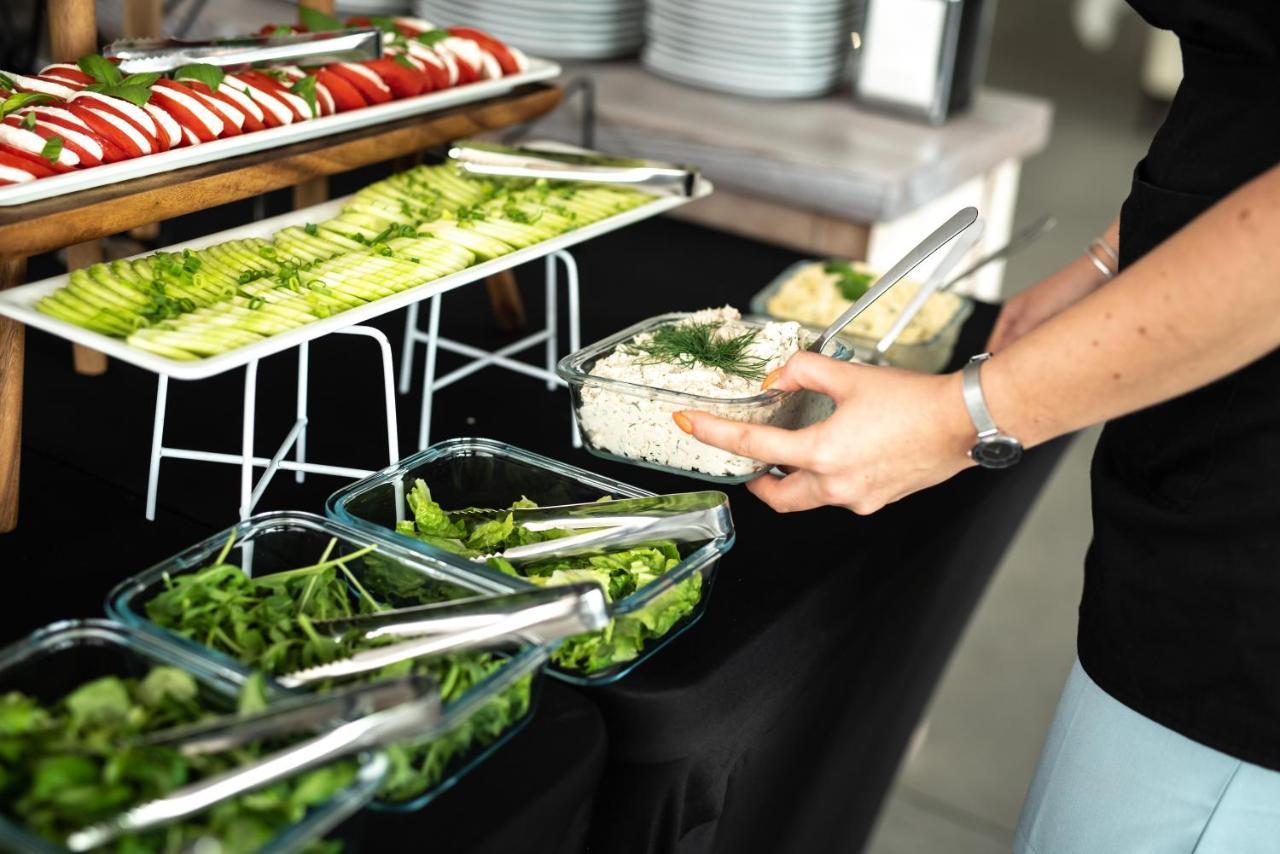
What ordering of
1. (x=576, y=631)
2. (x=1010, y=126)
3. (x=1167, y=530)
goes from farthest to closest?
(x=1010, y=126) → (x=1167, y=530) → (x=576, y=631)

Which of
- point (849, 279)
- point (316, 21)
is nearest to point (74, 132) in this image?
Result: point (316, 21)

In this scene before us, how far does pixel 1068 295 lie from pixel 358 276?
0.69 metres

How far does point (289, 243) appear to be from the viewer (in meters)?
1.23

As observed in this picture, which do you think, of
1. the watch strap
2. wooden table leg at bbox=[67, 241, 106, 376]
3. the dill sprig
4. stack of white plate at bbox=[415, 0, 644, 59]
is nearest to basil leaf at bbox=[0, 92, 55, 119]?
wooden table leg at bbox=[67, 241, 106, 376]

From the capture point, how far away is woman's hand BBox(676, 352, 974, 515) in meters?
0.88

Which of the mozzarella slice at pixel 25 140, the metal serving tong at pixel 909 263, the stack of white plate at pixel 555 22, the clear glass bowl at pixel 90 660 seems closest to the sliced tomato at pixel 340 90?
the mozzarella slice at pixel 25 140

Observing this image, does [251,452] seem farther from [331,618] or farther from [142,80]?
[142,80]

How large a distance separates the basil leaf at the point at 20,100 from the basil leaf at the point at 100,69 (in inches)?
2.4

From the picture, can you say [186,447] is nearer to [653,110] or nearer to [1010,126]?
[653,110]

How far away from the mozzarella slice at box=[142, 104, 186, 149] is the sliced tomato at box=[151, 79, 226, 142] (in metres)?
0.01

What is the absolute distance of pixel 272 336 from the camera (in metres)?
0.99

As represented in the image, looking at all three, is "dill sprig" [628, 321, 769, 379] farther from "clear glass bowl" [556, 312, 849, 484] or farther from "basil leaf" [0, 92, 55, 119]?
"basil leaf" [0, 92, 55, 119]

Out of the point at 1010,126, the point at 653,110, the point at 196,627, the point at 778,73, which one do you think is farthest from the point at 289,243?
the point at 1010,126

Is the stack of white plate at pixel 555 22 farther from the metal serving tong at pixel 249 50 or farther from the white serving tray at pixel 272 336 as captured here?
the white serving tray at pixel 272 336
